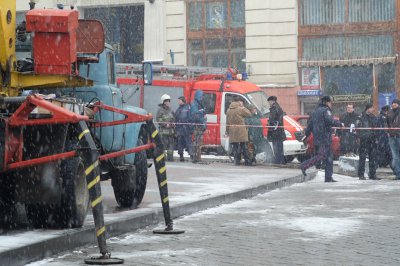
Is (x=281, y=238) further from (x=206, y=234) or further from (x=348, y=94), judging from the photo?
(x=348, y=94)

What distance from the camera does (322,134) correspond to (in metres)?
22.8

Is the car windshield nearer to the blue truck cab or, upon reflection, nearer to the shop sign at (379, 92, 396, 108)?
the shop sign at (379, 92, 396, 108)

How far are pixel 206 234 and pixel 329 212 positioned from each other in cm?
313

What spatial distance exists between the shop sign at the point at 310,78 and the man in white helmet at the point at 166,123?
7.24 meters

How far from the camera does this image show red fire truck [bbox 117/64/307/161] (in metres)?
28.1

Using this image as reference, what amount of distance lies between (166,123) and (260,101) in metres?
2.59

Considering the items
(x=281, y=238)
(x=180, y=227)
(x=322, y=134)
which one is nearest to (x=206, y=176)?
(x=322, y=134)

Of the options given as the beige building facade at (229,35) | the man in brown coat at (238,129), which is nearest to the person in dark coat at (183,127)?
the man in brown coat at (238,129)

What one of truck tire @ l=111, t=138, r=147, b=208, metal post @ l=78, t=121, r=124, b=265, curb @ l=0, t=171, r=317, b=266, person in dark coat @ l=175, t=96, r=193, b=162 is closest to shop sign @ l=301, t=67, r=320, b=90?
person in dark coat @ l=175, t=96, r=193, b=162

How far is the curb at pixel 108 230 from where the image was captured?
9.70 m

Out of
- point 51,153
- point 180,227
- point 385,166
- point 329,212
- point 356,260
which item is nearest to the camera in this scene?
point 356,260

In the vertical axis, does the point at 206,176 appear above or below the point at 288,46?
below

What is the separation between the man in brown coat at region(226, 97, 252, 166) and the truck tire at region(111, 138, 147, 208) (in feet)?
40.4

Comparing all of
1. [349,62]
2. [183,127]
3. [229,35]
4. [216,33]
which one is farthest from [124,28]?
[183,127]
